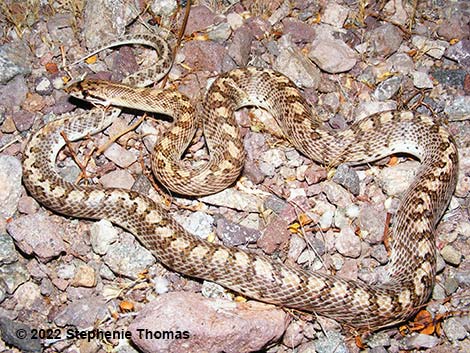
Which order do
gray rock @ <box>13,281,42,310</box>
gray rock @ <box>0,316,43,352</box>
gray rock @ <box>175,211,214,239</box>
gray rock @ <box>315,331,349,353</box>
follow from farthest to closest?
gray rock @ <box>175,211,214,239</box>
gray rock @ <box>13,281,42,310</box>
gray rock @ <box>315,331,349,353</box>
gray rock @ <box>0,316,43,352</box>

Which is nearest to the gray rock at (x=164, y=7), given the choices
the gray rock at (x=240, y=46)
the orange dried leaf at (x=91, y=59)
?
the gray rock at (x=240, y=46)

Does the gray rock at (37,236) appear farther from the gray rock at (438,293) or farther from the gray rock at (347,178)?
the gray rock at (438,293)

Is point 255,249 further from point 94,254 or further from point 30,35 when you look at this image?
point 30,35

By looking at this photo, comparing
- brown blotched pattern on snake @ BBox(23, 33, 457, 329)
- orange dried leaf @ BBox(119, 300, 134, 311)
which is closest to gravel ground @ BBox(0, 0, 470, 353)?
orange dried leaf @ BBox(119, 300, 134, 311)

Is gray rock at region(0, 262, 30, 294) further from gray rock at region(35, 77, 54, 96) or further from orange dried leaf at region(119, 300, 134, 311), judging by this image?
gray rock at region(35, 77, 54, 96)

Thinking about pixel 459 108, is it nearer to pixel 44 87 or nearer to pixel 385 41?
pixel 385 41

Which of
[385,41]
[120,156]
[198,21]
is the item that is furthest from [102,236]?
[385,41]
